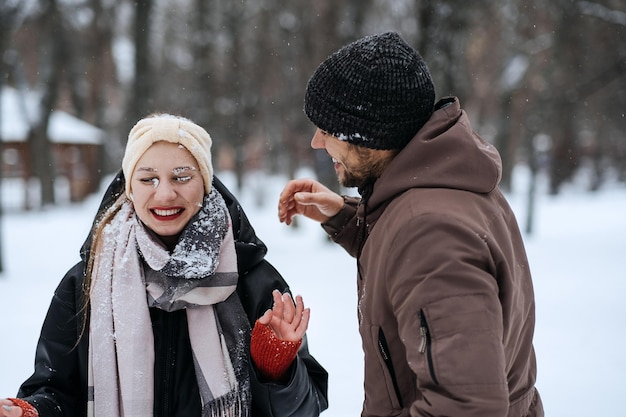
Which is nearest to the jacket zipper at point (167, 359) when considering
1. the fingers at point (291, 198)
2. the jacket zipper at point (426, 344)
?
the fingers at point (291, 198)

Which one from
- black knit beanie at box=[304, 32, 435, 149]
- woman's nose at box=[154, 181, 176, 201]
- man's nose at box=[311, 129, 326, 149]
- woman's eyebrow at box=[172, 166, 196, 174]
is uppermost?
black knit beanie at box=[304, 32, 435, 149]

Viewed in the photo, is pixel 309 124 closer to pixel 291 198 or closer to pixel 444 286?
pixel 291 198

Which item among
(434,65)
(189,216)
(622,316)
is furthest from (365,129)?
(434,65)

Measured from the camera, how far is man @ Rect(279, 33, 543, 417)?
1.34m

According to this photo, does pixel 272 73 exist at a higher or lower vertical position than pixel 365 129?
higher

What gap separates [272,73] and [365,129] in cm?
1637

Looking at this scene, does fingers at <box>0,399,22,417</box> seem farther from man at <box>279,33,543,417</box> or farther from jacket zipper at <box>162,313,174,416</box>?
man at <box>279,33,543,417</box>

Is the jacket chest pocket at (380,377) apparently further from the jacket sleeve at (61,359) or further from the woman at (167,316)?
the jacket sleeve at (61,359)

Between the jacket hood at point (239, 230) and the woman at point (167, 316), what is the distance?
0.03 feet

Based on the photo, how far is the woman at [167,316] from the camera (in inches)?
79.0

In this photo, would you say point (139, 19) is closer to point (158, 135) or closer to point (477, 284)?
point (158, 135)

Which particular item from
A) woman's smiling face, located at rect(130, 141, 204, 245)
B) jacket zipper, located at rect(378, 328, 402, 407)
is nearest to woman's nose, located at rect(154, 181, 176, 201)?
woman's smiling face, located at rect(130, 141, 204, 245)

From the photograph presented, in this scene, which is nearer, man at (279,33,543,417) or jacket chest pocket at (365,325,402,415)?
man at (279,33,543,417)

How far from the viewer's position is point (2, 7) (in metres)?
8.98
